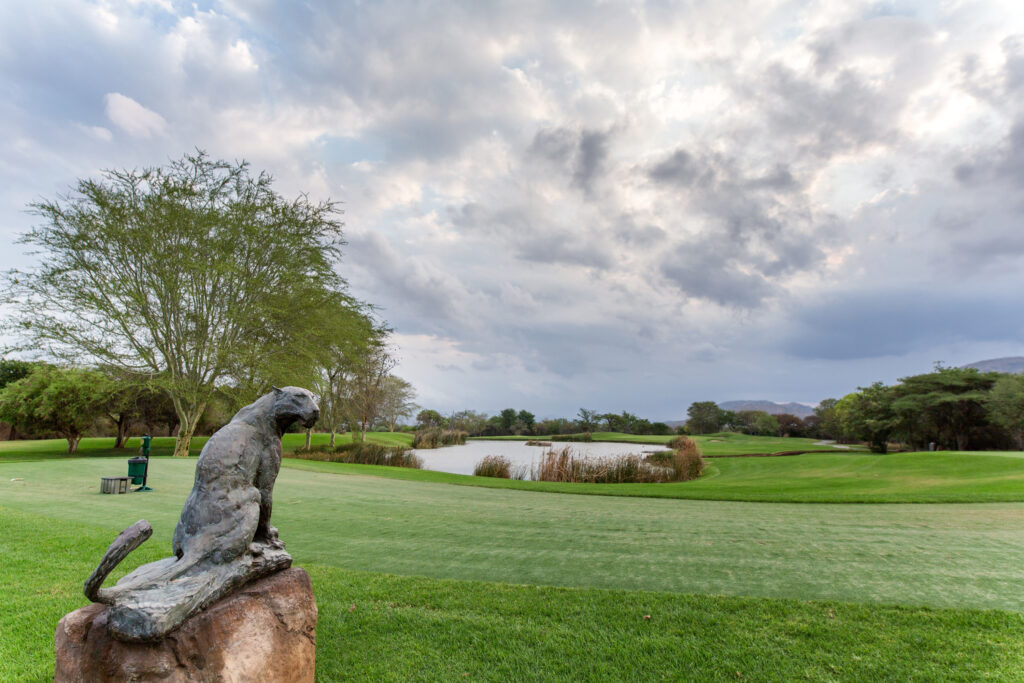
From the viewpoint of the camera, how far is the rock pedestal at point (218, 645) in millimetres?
2332

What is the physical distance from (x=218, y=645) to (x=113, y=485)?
438 inches

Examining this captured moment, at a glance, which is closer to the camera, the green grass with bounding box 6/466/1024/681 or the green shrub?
the green grass with bounding box 6/466/1024/681

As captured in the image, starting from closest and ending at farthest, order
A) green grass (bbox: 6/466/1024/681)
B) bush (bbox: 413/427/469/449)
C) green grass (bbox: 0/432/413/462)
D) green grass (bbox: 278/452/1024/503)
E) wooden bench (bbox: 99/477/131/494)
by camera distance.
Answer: green grass (bbox: 6/466/1024/681)
wooden bench (bbox: 99/477/131/494)
green grass (bbox: 278/452/1024/503)
green grass (bbox: 0/432/413/462)
bush (bbox: 413/427/469/449)

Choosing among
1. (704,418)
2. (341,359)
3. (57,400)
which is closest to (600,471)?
(341,359)

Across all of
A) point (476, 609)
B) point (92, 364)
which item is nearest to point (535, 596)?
point (476, 609)

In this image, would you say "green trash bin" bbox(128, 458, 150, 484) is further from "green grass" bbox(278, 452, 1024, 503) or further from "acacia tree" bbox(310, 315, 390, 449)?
"acacia tree" bbox(310, 315, 390, 449)

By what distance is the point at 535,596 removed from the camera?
467cm

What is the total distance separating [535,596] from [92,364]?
27127mm

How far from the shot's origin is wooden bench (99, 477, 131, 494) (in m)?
10.5

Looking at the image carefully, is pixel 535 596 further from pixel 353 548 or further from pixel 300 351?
pixel 300 351

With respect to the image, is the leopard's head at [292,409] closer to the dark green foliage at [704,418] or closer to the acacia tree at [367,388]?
the acacia tree at [367,388]

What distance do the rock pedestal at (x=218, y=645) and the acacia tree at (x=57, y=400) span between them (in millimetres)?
27213

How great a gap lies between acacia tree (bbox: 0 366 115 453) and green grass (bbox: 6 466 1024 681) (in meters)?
20.9

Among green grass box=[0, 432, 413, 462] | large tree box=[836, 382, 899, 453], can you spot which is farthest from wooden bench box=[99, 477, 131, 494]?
large tree box=[836, 382, 899, 453]
